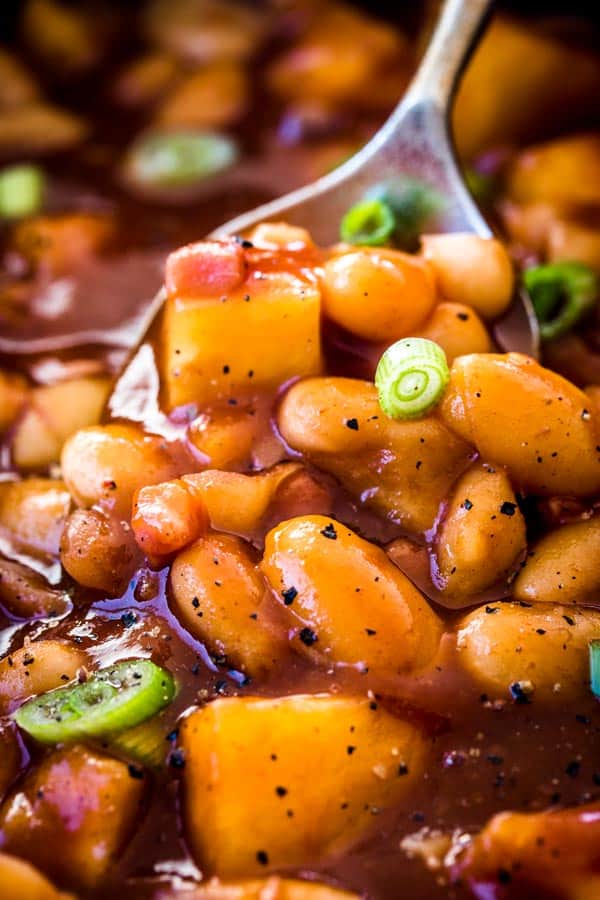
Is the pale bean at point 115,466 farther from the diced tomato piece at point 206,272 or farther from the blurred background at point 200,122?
the blurred background at point 200,122

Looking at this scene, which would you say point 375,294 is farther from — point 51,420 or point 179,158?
point 179,158

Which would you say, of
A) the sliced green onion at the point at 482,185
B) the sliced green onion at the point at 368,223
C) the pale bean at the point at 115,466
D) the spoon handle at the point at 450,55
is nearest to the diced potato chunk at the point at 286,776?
the pale bean at the point at 115,466

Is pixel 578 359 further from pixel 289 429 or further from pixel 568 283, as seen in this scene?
pixel 289 429

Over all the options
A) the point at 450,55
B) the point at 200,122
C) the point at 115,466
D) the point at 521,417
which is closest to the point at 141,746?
the point at 115,466

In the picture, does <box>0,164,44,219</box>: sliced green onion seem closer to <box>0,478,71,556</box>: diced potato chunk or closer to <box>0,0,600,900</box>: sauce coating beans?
<box>0,0,600,900</box>: sauce coating beans

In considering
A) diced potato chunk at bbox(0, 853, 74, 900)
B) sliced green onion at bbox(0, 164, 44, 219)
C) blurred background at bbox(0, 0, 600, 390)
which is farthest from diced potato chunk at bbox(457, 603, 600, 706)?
sliced green onion at bbox(0, 164, 44, 219)

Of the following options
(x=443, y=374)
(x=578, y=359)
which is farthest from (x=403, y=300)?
(x=578, y=359)

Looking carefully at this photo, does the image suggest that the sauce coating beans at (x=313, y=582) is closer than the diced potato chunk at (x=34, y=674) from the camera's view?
Yes
